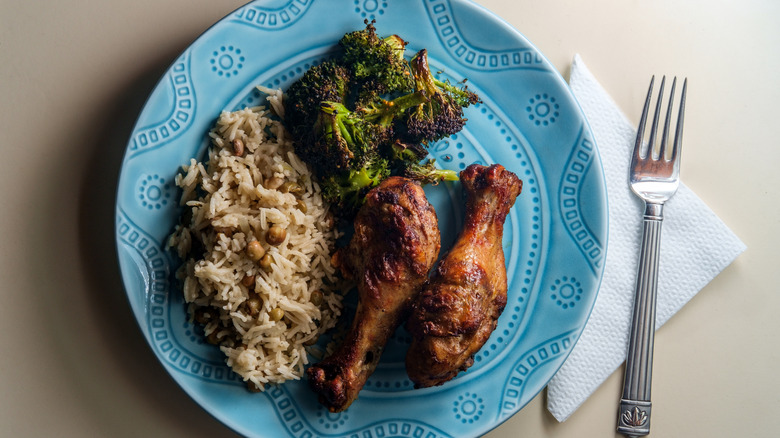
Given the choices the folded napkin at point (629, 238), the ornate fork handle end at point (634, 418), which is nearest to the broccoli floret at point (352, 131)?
the folded napkin at point (629, 238)

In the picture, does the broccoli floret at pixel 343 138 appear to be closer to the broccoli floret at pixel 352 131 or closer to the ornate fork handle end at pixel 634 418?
the broccoli floret at pixel 352 131

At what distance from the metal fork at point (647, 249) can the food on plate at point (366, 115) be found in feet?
4.67

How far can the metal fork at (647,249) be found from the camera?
13.2 feet

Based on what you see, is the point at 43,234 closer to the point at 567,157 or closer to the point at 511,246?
the point at 511,246

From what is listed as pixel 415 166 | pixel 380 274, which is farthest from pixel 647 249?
pixel 380 274

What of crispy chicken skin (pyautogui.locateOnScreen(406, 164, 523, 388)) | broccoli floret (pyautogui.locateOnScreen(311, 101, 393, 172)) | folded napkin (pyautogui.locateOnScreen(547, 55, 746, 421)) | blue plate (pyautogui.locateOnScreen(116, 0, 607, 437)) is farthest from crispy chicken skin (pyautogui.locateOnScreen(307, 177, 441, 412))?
folded napkin (pyautogui.locateOnScreen(547, 55, 746, 421))

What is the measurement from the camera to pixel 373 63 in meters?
3.58

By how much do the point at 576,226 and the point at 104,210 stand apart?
3.37 m

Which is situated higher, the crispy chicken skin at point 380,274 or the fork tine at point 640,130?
the fork tine at point 640,130

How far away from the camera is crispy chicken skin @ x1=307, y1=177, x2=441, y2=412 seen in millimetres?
3299

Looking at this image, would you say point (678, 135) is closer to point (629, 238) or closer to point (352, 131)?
point (629, 238)

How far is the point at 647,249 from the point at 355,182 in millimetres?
2207

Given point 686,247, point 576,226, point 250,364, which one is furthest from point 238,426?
point 686,247

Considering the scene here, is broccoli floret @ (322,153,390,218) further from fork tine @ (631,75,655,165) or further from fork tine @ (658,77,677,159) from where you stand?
fork tine @ (658,77,677,159)
